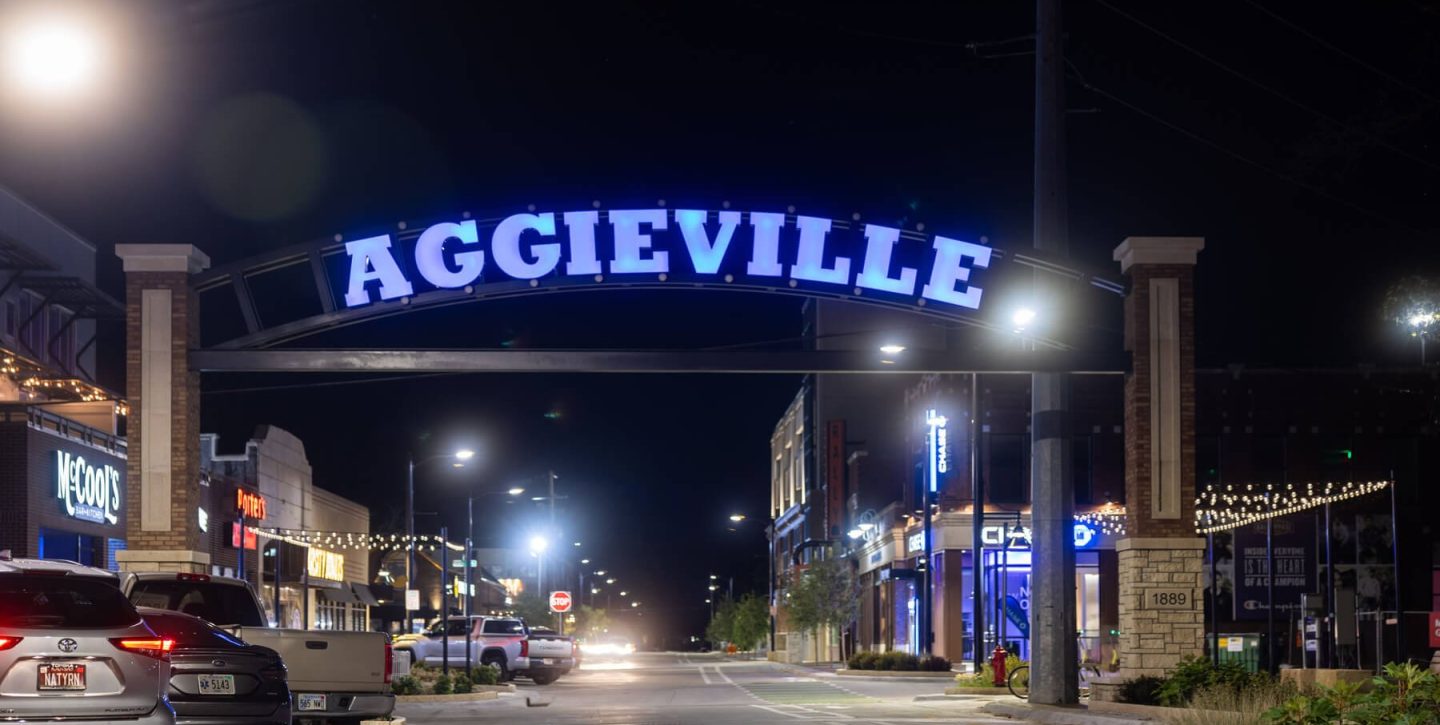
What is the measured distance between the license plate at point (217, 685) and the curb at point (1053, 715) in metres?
11.8

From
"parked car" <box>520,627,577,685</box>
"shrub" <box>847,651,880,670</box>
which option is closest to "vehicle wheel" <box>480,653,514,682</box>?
"parked car" <box>520,627,577,685</box>

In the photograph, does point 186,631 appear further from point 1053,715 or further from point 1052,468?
point 1052,468

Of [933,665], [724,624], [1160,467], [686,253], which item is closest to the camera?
[1160,467]

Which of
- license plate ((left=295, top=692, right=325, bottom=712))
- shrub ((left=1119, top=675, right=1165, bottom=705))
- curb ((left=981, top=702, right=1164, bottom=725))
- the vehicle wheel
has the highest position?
license plate ((left=295, top=692, right=325, bottom=712))

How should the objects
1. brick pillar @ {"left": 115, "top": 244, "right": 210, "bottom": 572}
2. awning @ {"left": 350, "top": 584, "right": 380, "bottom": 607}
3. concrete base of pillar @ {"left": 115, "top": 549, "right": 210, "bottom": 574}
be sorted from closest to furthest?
A: concrete base of pillar @ {"left": 115, "top": 549, "right": 210, "bottom": 574}
brick pillar @ {"left": 115, "top": 244, "right": 210, "bottom": 572}
awning @ {"left": 350, "top": 584, "right": 380, "bottom": 607}

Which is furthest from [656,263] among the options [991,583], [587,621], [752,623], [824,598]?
[587,621]

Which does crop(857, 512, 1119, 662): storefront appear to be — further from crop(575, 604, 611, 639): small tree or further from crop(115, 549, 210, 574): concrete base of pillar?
crop(575, 604, 611, 639): small tree

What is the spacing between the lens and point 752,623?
372ft

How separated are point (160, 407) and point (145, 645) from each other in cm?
1306

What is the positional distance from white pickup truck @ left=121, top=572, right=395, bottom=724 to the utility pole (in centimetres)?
1085

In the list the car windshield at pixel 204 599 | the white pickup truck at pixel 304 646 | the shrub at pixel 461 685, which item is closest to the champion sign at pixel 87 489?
the shrub at pixel 461 685

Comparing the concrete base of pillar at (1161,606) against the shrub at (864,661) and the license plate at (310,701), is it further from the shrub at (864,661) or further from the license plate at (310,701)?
the shrub at (864,661)

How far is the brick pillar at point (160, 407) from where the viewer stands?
26.1 meters

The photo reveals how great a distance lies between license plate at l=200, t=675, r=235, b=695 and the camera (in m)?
16.2
